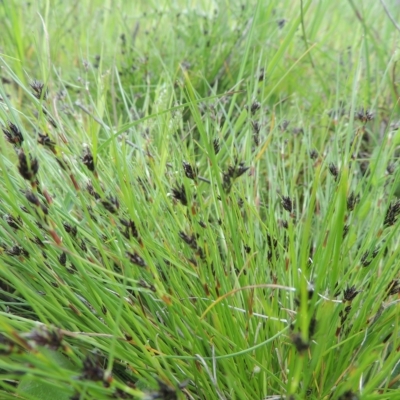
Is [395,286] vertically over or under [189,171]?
under

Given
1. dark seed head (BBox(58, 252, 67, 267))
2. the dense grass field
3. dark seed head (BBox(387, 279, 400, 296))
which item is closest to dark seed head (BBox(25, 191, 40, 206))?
the dense grass field

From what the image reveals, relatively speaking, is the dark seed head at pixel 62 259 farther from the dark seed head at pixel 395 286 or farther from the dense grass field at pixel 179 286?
the dark seed head at pixel 395 286

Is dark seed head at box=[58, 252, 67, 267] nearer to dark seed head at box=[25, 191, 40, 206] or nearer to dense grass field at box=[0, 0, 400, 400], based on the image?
dense grass field at box=[0, 0, 400, 400]

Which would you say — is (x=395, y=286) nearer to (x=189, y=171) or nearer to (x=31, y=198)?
(x=189, y=171)

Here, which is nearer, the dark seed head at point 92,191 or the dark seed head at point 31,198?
the dark seed head at point 31,198

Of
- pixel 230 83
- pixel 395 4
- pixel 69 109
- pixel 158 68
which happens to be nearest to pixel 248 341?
pixel 69 109

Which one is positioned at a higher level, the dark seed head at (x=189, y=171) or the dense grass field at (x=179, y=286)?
Result: the dark seed head at (x=189, y=171)

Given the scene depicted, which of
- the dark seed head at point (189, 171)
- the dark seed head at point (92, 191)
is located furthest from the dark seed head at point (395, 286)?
the dark seed head at point (92, 191)

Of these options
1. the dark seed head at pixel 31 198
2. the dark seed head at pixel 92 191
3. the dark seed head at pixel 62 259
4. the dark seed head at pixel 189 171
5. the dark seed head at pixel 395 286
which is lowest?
the dark seed head at pixel 395 286

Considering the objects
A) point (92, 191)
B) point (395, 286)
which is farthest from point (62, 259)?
point (395, 286)

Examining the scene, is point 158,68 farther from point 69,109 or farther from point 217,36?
point 69,109

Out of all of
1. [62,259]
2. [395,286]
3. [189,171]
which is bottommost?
[395,286]
